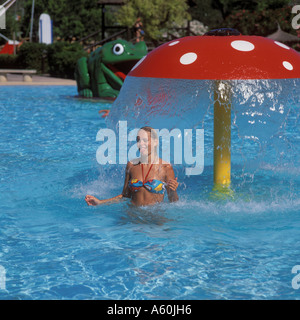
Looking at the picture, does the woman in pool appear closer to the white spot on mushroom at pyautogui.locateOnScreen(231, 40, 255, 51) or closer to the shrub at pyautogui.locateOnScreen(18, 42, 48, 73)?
the white spot on mushroom at pyautogui.locateOnScreen(231, 40, 255, 51)

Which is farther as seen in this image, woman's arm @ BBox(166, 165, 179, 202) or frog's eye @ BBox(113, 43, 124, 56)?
frog's eye @ BBox(113, 43, 124, 56)

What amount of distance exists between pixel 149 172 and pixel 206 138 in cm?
589

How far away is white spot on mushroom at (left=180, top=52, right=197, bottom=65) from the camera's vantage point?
231 inches

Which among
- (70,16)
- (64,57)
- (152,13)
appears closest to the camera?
(64,57)

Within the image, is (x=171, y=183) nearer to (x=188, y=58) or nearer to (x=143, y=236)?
(x=143, y=236)

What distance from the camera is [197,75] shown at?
5723 millimetres

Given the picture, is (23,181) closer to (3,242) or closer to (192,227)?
(3,242)

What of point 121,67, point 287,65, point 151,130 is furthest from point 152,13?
point 151,130

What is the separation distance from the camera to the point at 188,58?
590 cm

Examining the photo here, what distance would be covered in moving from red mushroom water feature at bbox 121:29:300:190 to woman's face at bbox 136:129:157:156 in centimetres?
66

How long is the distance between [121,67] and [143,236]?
1217 centimetres

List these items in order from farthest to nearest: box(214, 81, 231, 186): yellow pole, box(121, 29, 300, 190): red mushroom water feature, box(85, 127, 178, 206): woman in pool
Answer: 1. box(214, 81, 231, 186): yellow pole
2. box(85, 127, 178, 206): woman in pool
3. box(121, 29, 300, 190): red mushroom water feature

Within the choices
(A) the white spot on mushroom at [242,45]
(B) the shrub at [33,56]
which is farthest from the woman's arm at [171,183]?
(B) the shrub at [33,56]

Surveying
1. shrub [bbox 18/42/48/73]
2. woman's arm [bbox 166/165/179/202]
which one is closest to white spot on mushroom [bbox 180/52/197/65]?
woman's arm [bbox 166/165/179/202]
